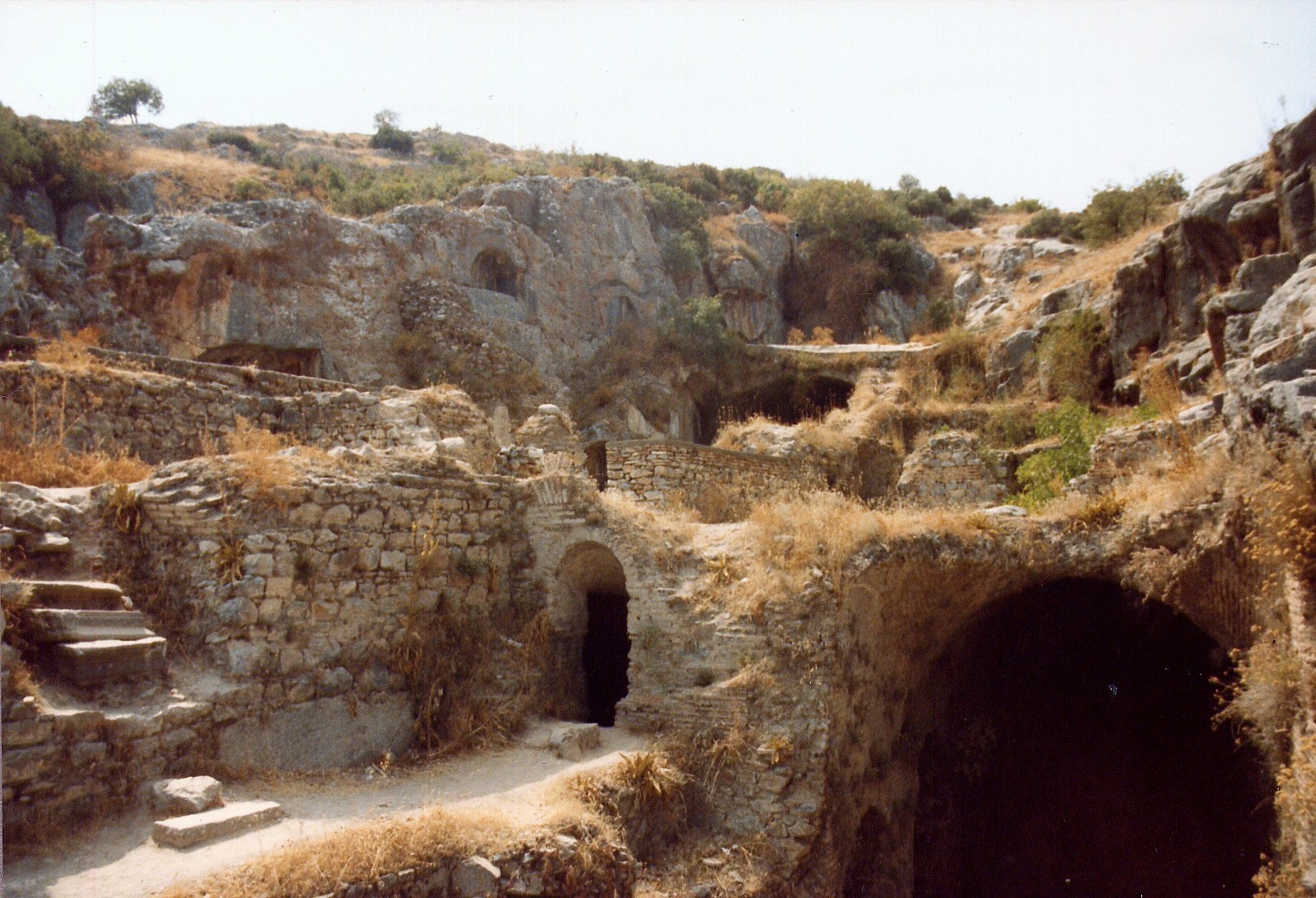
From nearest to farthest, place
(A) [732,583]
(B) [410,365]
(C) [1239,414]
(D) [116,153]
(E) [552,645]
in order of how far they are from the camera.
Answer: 1. (C) [1239,414]
2. (A) [732,583]
3. (E) [552,645]
4. (B) [410,365]
5. (D) [116,153]

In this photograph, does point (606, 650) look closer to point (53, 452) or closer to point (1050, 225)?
point (53, 452)

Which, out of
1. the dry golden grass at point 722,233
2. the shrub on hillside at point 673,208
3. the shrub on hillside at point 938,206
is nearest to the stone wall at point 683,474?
the shrub on hillside at point 673,208

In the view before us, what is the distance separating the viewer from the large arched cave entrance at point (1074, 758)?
38.9 ft

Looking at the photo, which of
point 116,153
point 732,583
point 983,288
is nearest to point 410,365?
point 732,583

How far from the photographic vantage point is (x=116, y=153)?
2944 cm

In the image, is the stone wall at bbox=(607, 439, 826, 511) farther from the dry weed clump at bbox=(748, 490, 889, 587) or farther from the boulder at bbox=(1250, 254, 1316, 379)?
the boulder at bbox=(1250, 254, 1316, 379)

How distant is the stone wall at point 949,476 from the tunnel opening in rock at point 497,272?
1101 centimetres

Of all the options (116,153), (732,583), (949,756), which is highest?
(116,153)

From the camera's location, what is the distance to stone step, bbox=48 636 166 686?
6.91m

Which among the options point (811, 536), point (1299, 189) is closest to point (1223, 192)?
point (1299, 189)

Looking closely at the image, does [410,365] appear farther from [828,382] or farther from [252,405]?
[828,382]

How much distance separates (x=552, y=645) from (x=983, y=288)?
24.4 meters

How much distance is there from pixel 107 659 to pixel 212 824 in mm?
1746

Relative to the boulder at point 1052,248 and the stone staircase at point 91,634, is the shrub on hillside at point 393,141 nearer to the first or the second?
the boulder at point 1052,248
